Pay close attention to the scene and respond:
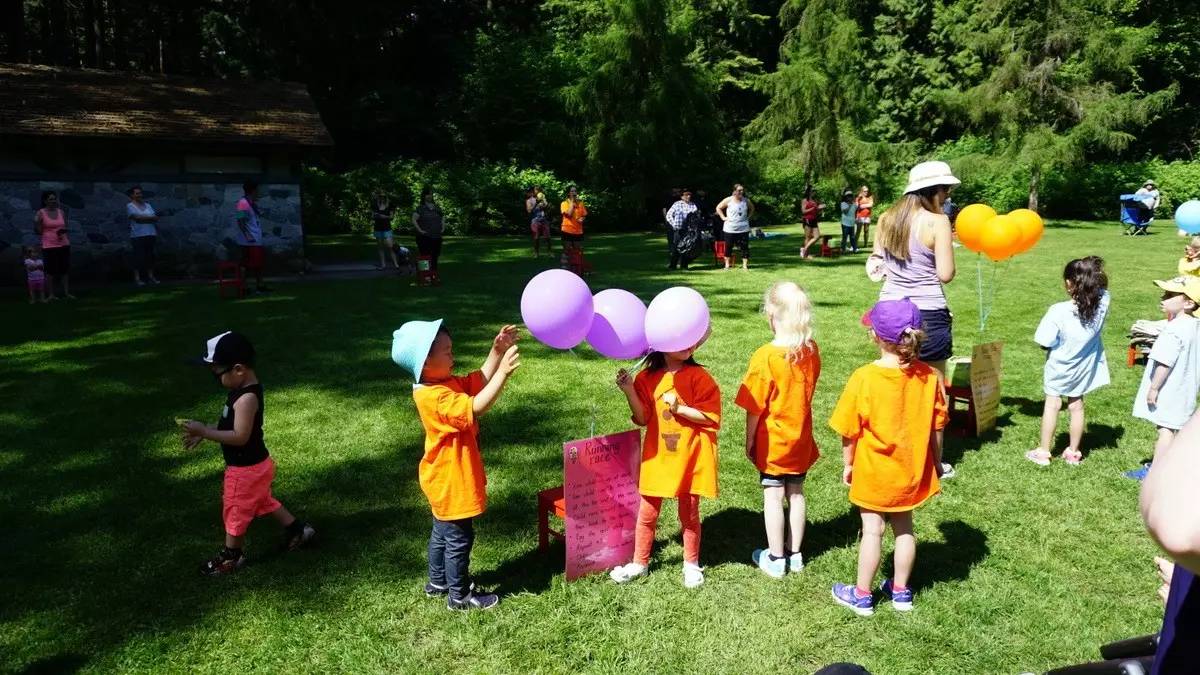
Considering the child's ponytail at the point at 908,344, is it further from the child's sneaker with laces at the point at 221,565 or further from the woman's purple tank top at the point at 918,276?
the child's sneaker with laces at the point at 221,565

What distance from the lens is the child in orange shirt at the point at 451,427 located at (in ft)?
11.8

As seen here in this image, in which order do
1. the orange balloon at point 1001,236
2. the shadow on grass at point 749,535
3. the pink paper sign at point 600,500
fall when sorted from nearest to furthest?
the pink paper sign at point 600,500 → the shadow on grass at point 749,535 → the orange balloon at point 1001,236

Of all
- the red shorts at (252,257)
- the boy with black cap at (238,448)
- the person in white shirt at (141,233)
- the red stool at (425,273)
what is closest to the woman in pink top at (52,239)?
the person in white shirt at (141,233)

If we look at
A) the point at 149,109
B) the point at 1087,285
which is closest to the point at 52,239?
the point at 149,109

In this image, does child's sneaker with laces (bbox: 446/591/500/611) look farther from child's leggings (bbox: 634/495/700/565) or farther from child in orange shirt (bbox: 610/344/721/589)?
child in orange shirt (bbox: 610/344/721/589)

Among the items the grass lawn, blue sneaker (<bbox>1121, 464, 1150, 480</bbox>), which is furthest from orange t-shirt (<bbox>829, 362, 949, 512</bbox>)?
blue sneaker (<bbox>1121, 464, 1150, 480</bbox>)

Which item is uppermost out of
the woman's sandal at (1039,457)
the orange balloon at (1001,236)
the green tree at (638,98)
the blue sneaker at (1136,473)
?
the green tree at (638,98)

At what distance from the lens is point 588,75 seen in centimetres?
2966

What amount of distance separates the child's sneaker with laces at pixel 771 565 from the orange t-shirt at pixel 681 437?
1.88 feet

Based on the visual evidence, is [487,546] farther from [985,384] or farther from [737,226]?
→ [737,226]

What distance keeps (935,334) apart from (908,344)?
1.80m

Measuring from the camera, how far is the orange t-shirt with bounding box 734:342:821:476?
4059 mm

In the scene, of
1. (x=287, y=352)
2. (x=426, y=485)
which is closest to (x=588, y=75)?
(x=287, y=352)

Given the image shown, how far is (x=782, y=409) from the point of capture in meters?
4.11
